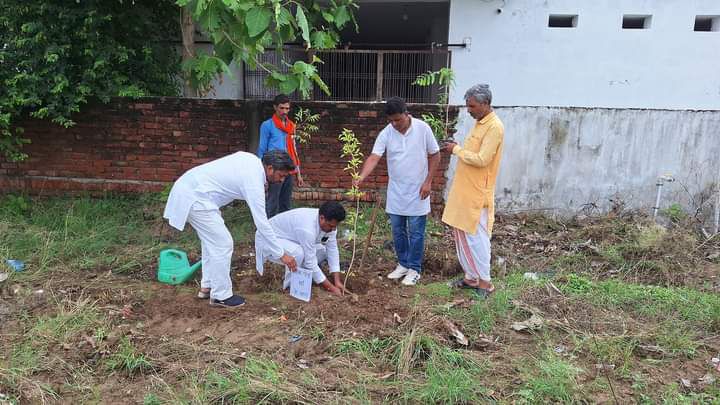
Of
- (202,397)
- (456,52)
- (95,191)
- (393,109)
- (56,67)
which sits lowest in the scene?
(202,397)

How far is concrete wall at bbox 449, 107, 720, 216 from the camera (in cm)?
561

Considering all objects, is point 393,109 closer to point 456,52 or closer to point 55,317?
point 55,317

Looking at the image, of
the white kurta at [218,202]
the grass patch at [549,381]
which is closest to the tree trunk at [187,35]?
the white kurta at [218,202]

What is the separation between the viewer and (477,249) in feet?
12.6

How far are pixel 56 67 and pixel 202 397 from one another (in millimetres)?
4719

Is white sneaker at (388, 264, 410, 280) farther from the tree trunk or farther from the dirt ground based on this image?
the tree trunk

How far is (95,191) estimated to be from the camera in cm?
609

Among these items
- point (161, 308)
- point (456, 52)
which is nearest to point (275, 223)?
point (161, 308)

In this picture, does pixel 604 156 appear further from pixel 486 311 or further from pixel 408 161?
pixel 486 311

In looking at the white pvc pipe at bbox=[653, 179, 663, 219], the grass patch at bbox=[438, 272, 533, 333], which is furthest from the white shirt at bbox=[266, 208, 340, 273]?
the white pvc pipe at bbox=[653, 179, 663, 219]

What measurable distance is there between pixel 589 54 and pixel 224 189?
739 centimetres

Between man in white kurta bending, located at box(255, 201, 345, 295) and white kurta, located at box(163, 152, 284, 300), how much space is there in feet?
0.87

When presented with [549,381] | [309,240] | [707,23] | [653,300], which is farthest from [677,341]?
[707,23]

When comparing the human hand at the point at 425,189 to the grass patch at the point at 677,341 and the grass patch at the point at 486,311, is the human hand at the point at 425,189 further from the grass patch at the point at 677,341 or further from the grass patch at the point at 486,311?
the grass patch at the point at 677,341
